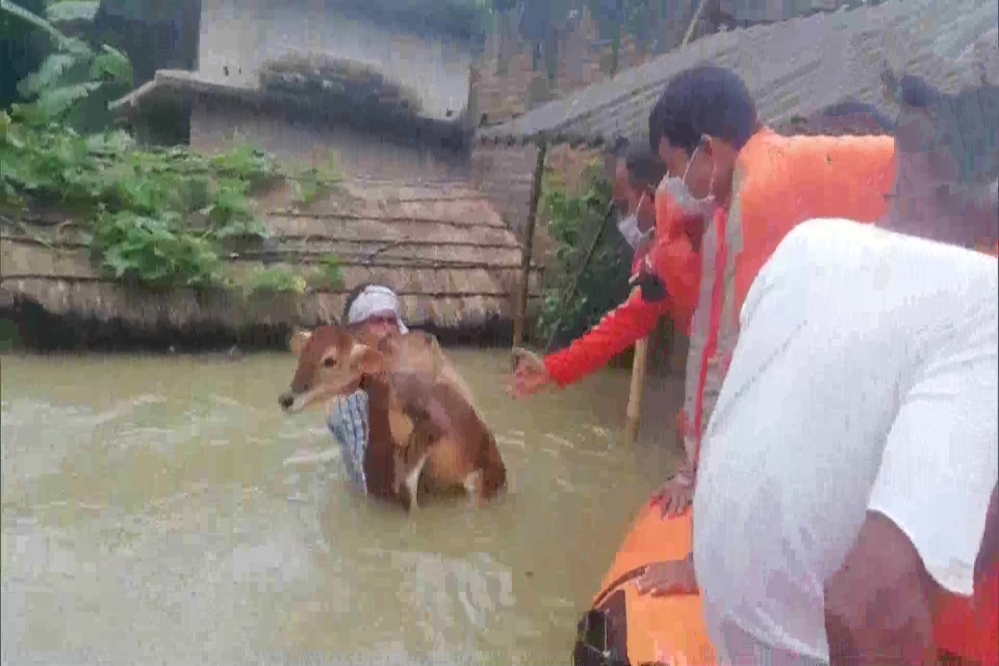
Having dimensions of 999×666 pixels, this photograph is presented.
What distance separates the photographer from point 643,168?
5.50 feet

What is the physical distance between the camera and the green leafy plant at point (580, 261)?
5.69 ft

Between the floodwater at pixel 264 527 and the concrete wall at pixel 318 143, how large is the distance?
33cm

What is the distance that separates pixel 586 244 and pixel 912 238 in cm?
69

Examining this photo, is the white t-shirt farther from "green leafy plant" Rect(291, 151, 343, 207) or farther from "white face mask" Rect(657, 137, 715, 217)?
"green leafy plant" Rect(291, 151, 343, 207)

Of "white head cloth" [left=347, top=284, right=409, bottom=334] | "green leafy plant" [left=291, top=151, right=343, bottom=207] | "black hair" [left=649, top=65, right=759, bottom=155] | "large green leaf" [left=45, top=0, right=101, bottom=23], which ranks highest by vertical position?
"large green leaf" [left=45, top=0, right=101, bottom=23]

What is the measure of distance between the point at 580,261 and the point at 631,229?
111 mm

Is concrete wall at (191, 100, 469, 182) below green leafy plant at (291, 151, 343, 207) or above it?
above

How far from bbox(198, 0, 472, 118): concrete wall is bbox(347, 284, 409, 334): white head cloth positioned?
308 millimetres

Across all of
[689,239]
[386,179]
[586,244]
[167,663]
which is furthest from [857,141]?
[167,663]

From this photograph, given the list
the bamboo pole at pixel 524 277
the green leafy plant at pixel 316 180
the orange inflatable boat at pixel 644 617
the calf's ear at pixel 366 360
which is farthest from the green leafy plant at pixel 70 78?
the orange inflatable boat at pixel 644 617

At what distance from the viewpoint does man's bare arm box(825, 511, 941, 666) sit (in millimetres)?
1051

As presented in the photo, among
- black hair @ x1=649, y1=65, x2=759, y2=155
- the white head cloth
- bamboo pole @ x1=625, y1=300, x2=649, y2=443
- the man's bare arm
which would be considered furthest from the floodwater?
the man's bare arm

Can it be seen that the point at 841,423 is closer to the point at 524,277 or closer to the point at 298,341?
the point at 524,277

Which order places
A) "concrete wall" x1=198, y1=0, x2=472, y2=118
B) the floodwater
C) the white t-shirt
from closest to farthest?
the white t-shirt, the floodwater, "concrete wall" x1=198, y1=0, x2=472, y2=118
